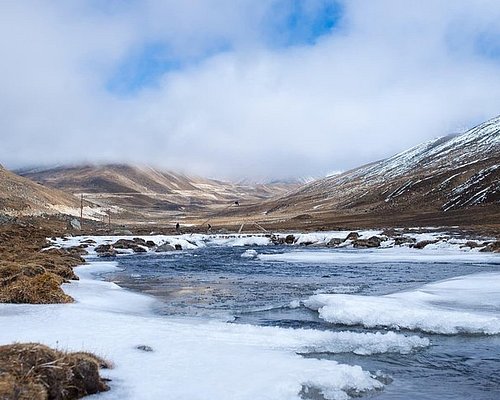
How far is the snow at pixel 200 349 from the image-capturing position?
936 centimetres

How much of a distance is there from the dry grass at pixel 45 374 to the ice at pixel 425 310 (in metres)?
9.62

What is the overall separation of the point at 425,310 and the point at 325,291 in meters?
7.37

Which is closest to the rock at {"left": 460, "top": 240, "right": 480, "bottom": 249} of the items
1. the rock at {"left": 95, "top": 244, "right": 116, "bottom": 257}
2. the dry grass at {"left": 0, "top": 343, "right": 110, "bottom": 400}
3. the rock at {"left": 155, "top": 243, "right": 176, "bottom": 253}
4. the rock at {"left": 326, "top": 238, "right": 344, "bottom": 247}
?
the rock at {"left": 326, "top": 238, "right": 344, "bottom": 247}

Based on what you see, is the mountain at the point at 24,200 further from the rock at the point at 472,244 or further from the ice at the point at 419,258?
the rock at the point at 472,244

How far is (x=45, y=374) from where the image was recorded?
814 centimetres

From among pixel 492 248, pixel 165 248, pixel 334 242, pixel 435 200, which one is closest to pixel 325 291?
pixel 492 248

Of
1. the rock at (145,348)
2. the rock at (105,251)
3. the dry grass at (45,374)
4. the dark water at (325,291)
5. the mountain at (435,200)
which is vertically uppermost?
the mountain at (435,200)

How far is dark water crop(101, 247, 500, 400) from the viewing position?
35.5ft

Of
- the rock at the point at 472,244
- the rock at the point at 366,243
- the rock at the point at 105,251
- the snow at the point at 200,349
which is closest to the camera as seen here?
the snow at the point at 200,349

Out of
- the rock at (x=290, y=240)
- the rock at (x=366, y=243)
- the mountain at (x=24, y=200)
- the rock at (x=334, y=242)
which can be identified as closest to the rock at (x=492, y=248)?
the rock at (x=366, y=243)

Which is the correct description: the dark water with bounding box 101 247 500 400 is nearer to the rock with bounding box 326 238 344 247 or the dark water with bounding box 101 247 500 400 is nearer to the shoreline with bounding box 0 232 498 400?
the shoreline with bounding box 0 232 498 400

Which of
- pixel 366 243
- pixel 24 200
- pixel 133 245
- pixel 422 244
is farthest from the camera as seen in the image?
pixel 24 200

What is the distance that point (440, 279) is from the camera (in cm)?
2845

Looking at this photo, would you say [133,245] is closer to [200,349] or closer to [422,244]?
[422,244]
